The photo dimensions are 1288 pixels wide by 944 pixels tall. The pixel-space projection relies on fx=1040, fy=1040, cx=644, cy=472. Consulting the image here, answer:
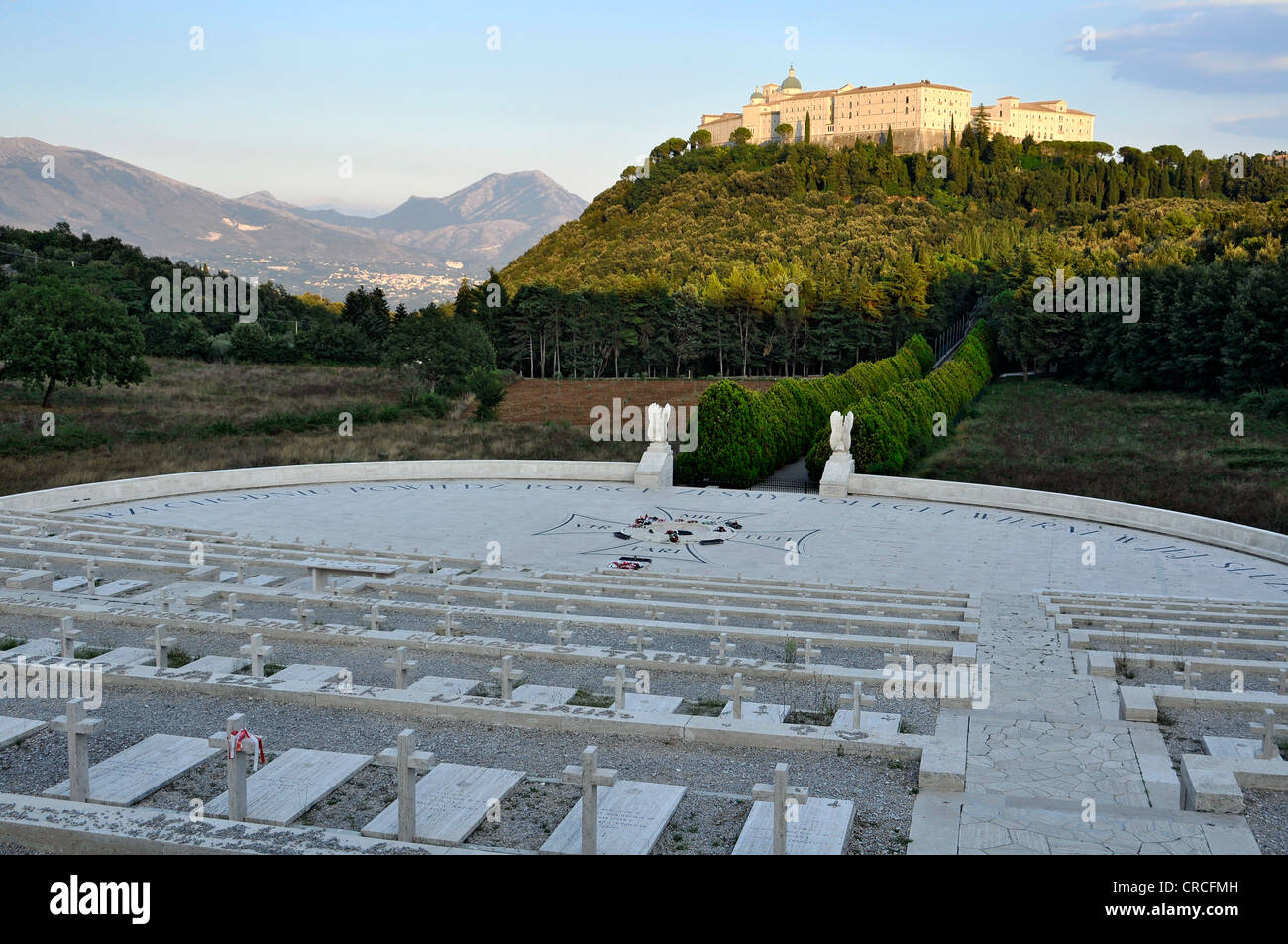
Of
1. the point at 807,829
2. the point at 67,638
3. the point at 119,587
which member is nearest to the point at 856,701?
the point at 807,829

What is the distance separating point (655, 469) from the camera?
91.3ft

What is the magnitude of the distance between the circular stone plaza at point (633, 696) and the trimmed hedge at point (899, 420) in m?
9.03

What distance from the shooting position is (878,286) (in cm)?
7794

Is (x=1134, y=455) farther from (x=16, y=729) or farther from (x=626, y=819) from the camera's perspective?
(x=16, y=729)

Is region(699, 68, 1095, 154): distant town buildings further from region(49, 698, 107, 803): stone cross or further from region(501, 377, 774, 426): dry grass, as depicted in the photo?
region(49, 698, 107, 803): stone cross

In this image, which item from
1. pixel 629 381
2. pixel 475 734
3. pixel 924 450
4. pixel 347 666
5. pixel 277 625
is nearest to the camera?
pixel 475 734

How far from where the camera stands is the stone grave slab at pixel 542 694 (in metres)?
9.85

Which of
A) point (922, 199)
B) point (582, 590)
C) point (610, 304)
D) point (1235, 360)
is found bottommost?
point (582, 590)

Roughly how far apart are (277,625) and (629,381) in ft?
183

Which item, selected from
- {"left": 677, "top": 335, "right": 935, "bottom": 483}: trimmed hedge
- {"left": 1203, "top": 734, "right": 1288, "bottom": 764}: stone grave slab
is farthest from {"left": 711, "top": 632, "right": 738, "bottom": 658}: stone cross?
{"left": 677, "top": 335, "right": 935, "bottom": 483}: trimmed hedge

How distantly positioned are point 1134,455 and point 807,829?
113 ft

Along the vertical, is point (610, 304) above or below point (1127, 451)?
above
